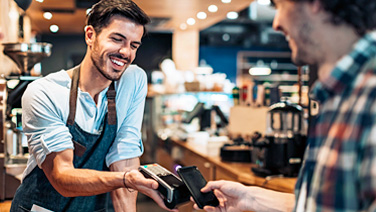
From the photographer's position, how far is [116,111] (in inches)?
72.6

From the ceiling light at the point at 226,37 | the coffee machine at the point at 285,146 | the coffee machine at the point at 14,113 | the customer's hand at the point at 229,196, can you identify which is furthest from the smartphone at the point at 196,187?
the ceiling light at the point at 226,37

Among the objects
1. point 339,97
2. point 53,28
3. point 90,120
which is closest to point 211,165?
point 53,28

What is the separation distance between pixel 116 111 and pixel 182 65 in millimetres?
5704

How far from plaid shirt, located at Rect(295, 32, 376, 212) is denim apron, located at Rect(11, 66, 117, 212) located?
3.39 ft

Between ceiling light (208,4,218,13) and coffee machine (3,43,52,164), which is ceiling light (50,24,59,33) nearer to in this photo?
coffee machine (3,43,52,164)

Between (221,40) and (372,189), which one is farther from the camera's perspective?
(221,40)

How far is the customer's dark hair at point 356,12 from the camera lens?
959mm

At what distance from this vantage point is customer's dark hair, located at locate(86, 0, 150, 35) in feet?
5.68

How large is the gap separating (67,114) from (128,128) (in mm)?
267

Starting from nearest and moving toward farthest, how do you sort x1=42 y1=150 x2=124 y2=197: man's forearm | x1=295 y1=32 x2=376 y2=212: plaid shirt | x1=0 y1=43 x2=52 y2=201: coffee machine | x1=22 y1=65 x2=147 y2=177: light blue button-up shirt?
x1=295 y1=32 x2=376 y2=212: plaid shirt → x1=42 y1=150 x2=124 y2=197: man's forearm → x1=22 y1=65 x2=147 y2=177: light blue button-up shirt → x1=0 y1=43 x2=52 y2=201: coffee machine

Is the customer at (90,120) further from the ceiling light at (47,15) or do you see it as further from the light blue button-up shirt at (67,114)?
the ceiling light at (47,15)

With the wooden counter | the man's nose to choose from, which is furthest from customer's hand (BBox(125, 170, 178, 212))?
the wooden counter

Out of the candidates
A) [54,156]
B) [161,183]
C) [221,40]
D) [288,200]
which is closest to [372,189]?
[288,200]

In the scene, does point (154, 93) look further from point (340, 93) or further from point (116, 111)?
point (340, 93)
